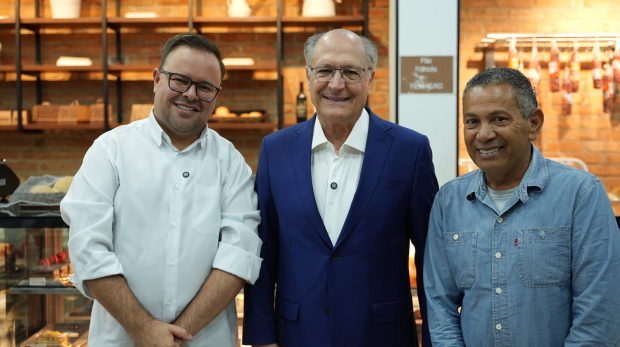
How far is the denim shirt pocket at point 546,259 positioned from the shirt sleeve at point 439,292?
230mm

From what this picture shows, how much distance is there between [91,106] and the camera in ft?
15.9

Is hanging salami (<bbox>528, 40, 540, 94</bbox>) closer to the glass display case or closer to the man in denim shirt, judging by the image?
the man in denim shirt

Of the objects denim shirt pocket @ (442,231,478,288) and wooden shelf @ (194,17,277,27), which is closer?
denim shirt pocket @ (442,231,478,288)

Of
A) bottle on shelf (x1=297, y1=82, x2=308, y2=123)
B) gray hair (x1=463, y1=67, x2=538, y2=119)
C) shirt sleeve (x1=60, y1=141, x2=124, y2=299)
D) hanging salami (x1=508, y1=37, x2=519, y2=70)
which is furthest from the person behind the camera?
bottle on shelf (x1=297, y1=82, x2=308, y2=123)

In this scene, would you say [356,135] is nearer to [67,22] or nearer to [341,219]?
[341,219]

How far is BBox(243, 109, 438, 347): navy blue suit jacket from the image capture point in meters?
1.78

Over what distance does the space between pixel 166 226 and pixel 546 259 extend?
1.10 metres

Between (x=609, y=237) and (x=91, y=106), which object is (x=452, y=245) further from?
(x=91, y=106)

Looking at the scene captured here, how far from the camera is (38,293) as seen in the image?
2.72 m

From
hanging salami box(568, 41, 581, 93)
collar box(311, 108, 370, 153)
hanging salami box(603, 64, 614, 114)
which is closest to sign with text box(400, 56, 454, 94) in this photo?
hanging salami box(568, 41, 581, 93)

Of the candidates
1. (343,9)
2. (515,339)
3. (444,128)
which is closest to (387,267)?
(515,339)

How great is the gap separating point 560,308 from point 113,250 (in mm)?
1286

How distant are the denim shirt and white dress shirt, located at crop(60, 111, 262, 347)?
2.15 ft

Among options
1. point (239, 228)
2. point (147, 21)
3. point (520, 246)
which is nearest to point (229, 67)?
point (147, 21)
